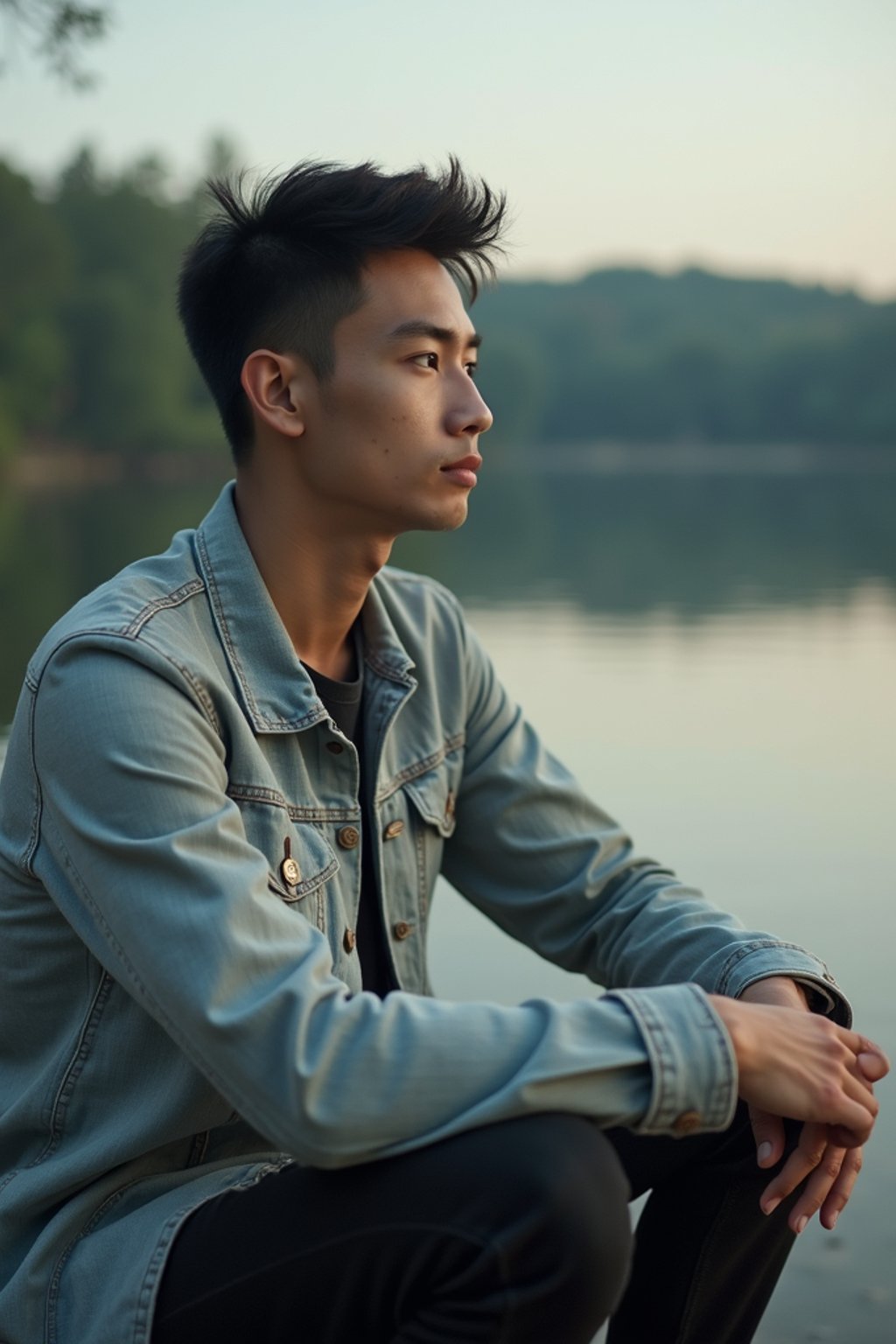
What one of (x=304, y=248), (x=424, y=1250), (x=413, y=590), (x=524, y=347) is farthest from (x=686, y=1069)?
(x=524, y=347)

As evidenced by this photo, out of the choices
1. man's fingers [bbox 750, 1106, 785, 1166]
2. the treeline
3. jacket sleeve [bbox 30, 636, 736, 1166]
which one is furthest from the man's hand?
the treeline

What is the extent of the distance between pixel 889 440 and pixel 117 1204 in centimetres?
7607

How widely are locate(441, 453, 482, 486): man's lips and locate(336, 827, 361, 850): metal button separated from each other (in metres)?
0.51

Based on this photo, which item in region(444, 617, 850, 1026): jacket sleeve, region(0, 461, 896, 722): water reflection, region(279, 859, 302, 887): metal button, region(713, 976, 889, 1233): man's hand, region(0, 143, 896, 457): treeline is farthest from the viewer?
region(0, 143, 896, 457): treeline

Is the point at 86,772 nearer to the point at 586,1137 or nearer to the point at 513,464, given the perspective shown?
the point at 586,1137

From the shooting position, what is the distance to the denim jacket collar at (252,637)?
82.4 inches

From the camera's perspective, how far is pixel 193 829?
175cm

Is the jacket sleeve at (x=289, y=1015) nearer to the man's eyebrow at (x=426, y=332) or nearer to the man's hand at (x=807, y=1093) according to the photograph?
the man's hand at (x=807, y=1093)

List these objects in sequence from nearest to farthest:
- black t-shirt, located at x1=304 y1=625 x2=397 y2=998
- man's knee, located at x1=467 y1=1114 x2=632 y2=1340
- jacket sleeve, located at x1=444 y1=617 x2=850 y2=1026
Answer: man's knee, located at x1=467 y1=1114 x2=632 y2=1340 < black t-shirt, located at x1=304 y1=625 x2=397 y2=998 < jacket sleeve, located at x1=444 y1=617 x2=850 y2=1026

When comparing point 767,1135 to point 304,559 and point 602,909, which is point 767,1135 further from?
point 304,559

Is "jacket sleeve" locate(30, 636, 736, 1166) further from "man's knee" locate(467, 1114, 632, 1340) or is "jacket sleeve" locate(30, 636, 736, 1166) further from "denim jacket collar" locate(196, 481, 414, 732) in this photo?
"denim jacket collar" locate(196, 481, 414, 732)

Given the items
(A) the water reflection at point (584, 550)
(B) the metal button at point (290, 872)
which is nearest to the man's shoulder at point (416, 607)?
(B) the metal button at point (290, 872)

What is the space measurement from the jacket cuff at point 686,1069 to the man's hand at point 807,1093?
0.06m

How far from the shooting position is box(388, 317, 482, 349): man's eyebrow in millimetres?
2301
